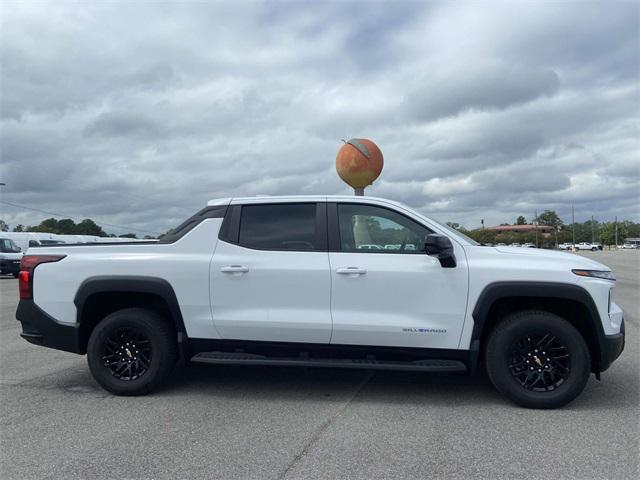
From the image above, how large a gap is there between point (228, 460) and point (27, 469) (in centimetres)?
130

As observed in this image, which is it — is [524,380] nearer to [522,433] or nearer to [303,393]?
[522,433]

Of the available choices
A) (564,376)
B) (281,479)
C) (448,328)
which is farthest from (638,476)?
(281,479)

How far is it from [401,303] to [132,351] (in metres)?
2.58

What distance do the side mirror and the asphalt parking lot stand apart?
1.29 meters

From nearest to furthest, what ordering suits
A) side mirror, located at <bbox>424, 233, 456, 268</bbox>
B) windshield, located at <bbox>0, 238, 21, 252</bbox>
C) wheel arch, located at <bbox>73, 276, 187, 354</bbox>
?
side mirror, located at <bbox>424, 233, 456, 268</bbox> < wheel arch, located at <bbox>73, 276, 187, 354</bbox> < windshield, located at <bbox>0, 238, 21, 252</bbox>

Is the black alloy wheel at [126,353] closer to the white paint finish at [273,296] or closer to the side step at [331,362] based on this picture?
the side step at [331,362]

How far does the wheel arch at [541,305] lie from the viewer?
4.55m

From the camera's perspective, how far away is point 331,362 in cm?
479

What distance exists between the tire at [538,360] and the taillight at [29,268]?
4.19 metres

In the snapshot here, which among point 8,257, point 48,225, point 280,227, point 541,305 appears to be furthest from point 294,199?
point 48,225

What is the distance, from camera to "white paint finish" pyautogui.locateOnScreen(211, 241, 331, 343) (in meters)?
4.77

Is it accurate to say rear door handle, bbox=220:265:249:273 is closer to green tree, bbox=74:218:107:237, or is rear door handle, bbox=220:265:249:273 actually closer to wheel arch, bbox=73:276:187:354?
wheel arch, bbox=73:276:187:354

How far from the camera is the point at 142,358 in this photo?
509 cm

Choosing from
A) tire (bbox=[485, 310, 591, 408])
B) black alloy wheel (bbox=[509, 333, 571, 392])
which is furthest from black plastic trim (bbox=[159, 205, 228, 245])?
black alloy wheel (bbox=[509, 333, 571, 392])
